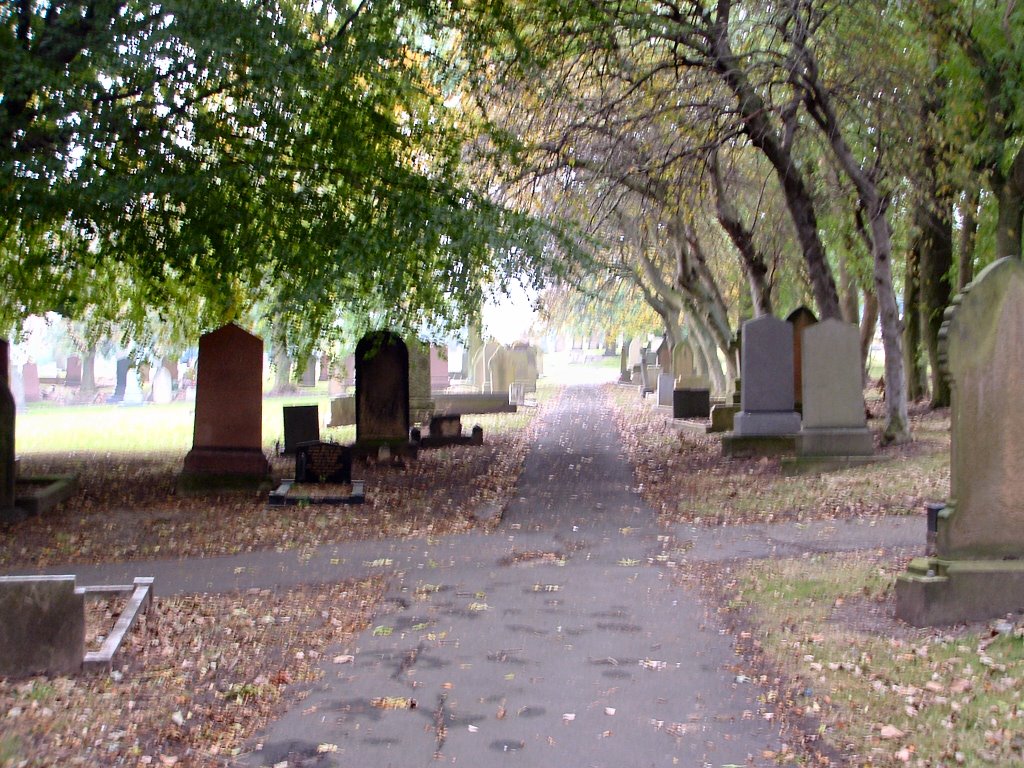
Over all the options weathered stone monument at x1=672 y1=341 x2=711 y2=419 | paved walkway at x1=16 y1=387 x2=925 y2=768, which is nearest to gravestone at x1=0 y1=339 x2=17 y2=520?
paved walkway at x1=16 y1=387 x2=925 y2=768

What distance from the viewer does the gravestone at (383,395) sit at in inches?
725

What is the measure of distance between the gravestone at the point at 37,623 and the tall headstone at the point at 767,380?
13757 millimetres

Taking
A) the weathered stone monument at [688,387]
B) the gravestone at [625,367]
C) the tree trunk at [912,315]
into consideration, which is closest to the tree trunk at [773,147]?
the tree trunk at [912,315]

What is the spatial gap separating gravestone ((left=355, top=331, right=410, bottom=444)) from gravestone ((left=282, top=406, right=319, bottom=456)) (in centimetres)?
198

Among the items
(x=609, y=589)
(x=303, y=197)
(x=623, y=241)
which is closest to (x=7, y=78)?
(x=303, y=197)

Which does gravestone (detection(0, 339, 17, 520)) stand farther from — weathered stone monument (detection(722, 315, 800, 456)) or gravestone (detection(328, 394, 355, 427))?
gravestone (detection(328, 394, 355, 427))

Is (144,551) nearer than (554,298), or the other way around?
(144,551)

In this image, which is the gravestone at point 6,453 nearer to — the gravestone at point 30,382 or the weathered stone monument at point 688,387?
the weathered stone monument at point 688,387

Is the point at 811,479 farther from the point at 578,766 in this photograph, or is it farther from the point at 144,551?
the point at 578,766

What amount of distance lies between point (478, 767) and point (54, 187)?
9856 millimetres

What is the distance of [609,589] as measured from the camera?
8758mm

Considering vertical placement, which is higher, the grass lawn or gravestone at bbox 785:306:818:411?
gravestone at bbox 785:306:818:411

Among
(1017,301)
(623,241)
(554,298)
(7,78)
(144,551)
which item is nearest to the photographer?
(1017,301)

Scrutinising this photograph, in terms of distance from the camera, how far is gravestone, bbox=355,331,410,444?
60.4ft
